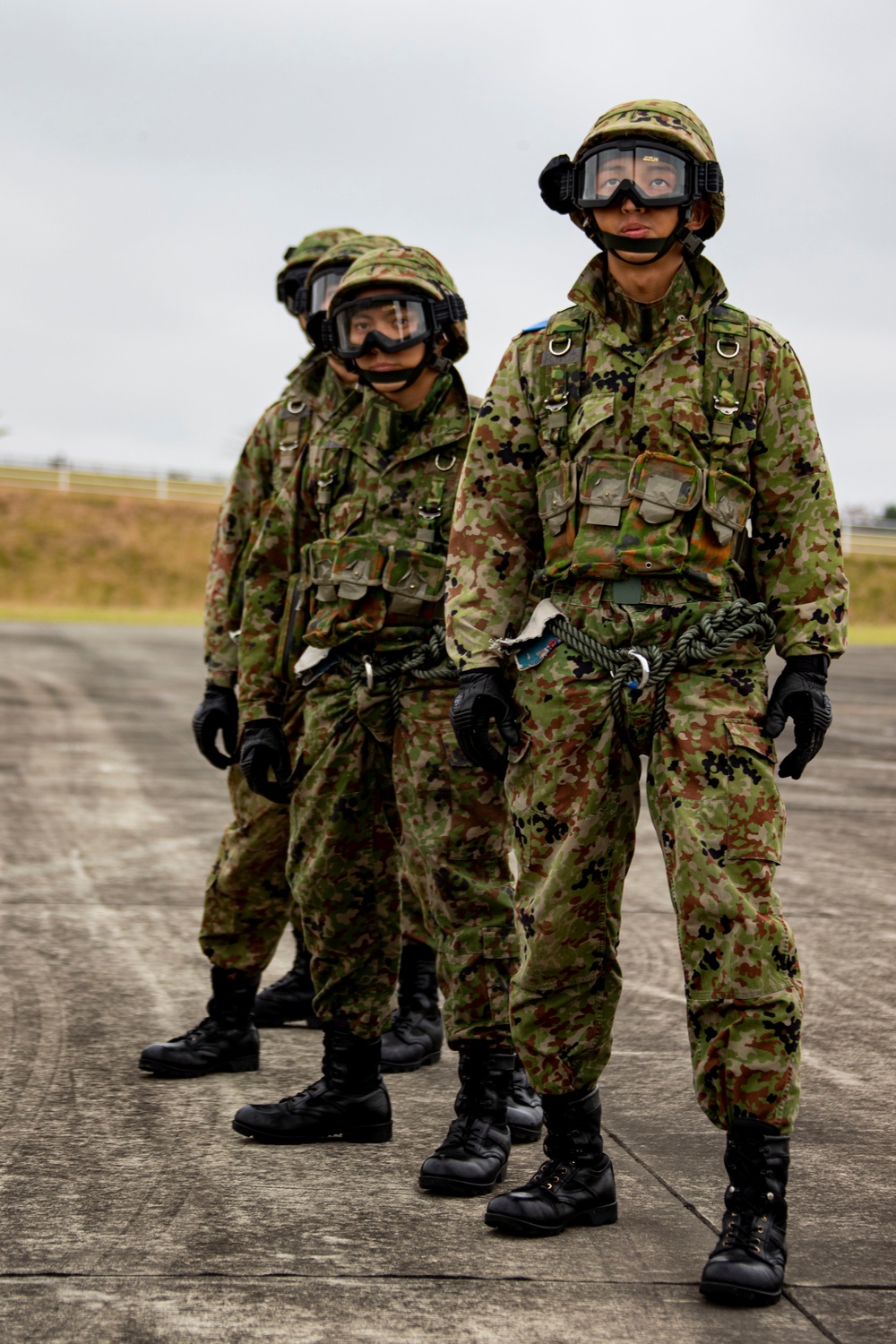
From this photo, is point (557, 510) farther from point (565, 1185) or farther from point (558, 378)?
point (565, 1185)

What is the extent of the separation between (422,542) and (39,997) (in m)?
2.47

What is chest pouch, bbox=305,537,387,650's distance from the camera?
443cm

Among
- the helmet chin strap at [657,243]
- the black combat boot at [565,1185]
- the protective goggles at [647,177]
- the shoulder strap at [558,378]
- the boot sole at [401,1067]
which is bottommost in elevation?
the boot sole at [401,1067]

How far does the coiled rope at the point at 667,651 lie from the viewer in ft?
11.5

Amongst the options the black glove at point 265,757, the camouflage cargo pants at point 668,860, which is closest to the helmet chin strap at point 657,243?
the camouflage cargo pants at point 668,860

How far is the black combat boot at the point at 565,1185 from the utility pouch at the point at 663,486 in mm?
1346

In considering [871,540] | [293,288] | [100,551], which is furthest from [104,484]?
[293,288]

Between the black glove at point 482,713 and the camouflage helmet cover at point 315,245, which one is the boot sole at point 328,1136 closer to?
the black glove at point 482,713

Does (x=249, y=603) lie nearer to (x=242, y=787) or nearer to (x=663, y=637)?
(x=242, y=787)

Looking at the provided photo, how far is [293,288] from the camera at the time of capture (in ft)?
20.3

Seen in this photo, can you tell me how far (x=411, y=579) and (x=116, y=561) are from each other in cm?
4380

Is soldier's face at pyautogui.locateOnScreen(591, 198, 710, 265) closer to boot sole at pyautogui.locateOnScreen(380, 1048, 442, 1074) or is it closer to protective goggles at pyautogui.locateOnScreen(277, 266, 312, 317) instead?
protective goggles at pyautogui.locateOnScreen(277, 266, 312, 317)

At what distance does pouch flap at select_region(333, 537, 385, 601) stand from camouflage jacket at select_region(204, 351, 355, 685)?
24.9 inches

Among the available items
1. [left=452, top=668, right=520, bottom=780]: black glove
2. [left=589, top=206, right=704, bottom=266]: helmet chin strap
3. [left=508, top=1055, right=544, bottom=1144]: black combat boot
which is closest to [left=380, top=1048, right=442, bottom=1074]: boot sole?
[left=508, top=1055, right=544, bottom=1144]: black combat boot
